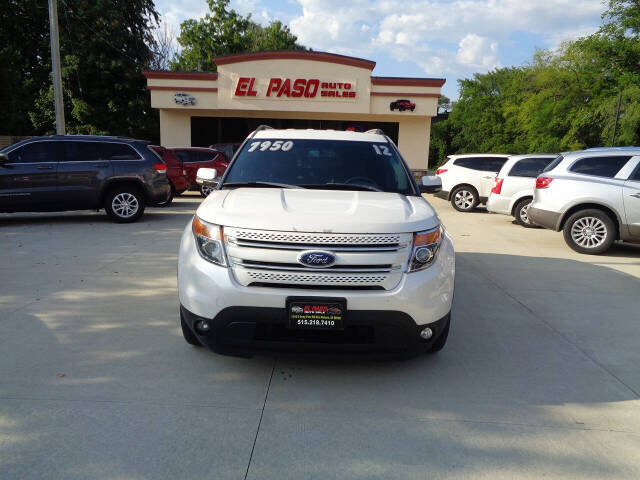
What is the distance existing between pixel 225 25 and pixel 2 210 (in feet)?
116

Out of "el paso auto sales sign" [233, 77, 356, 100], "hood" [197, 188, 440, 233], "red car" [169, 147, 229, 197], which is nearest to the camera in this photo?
"hood" [197, 188, 440, 233]

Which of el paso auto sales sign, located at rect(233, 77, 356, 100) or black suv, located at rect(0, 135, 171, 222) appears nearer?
black suv, located at rect(0, 135, 171, 222)

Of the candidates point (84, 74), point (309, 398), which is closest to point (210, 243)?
point (309, 398)

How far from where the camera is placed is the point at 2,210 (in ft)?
33.2

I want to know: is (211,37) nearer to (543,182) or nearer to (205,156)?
(205,156)

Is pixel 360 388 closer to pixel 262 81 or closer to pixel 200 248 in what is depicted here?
pixel 200 248

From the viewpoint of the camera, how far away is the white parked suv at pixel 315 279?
3.28 meters

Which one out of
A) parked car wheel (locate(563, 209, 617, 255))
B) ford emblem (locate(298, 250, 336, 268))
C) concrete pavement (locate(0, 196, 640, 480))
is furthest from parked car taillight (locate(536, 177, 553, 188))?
ford emblem (locate(298, 250, 336, 268))

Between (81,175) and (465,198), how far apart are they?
10043 millimetres

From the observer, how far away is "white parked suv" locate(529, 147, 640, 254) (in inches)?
330

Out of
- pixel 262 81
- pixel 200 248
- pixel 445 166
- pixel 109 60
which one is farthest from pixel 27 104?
pixel 200 248

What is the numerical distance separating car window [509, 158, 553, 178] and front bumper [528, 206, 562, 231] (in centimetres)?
287

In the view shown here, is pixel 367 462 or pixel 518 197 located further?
pixel 518 197

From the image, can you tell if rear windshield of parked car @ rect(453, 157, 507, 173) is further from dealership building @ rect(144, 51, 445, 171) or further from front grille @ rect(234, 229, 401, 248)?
front grille @ rect(234, 229, 401, 248)
